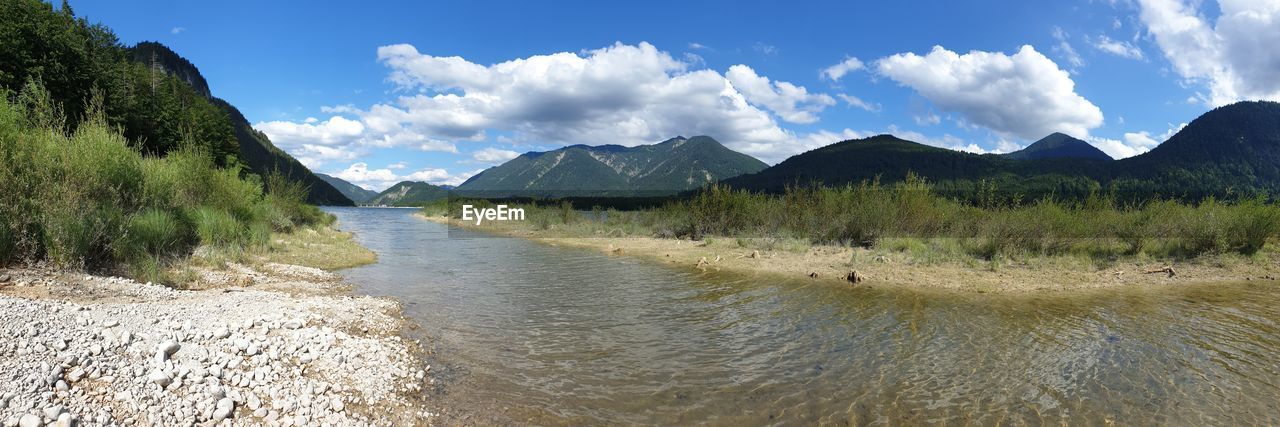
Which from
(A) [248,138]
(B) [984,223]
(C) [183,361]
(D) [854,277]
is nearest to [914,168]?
(B) [984,223]

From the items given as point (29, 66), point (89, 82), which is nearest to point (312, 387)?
point (29, 66)

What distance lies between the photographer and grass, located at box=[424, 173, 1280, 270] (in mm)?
17656

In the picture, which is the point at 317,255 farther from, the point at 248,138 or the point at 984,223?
the point at 248,138

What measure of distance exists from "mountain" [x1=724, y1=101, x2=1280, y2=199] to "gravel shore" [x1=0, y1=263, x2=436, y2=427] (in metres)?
97.6

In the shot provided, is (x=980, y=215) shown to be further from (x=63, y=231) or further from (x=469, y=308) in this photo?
(x=63, y=231)

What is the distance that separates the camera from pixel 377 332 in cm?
820

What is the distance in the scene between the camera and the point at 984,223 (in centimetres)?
2027

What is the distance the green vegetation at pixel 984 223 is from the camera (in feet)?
58.3

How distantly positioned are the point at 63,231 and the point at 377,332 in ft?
17.3

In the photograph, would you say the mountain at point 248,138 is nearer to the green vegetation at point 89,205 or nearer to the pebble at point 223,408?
the green vegetation at point 89,205

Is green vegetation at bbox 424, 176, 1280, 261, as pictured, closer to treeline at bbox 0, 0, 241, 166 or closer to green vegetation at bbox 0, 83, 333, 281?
green vegetation at bbox 0, 83, 333, 281

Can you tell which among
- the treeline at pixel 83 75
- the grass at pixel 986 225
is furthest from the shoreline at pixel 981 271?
the treeline at pixel 83 75

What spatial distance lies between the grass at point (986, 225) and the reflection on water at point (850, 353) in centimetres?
454

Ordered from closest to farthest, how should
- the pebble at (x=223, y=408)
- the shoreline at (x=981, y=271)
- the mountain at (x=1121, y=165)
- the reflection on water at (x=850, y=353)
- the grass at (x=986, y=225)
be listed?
the pebble at (x=223, y=408)
the reflection on water at (x=850, y=353)
the shoreline at (x=981, y=271)
the grass at (x=986, y=225)
the mountain at (x=1121, y=165)
